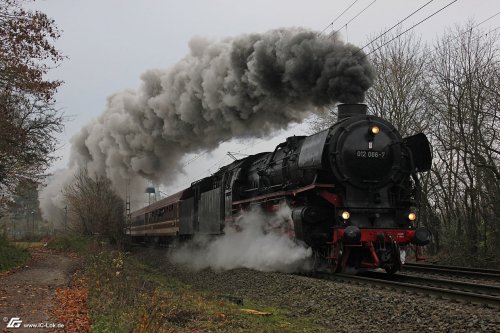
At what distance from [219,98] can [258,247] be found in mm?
5950

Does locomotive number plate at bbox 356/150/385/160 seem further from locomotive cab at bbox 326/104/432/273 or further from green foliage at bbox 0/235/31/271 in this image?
green foliage at bbox 0/235/31/271

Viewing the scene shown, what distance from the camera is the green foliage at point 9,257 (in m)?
16.4

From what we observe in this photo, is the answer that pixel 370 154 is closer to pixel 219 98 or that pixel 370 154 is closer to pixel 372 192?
pixel 372 192

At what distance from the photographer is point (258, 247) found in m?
14.8

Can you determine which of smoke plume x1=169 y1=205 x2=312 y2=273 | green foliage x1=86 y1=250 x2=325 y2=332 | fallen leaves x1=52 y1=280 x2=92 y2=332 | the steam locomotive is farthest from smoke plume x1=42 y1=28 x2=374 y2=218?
fallen leaves x1=52 y1=280 x2=92 y2=332

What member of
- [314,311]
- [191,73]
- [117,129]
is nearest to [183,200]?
[117,129]

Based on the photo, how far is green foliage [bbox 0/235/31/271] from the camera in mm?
16391

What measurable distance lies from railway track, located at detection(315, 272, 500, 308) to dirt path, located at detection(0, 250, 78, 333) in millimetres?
5780

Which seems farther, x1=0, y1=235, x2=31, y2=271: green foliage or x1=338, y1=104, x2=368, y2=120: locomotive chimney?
x1=0, y1=235, x2=31, y2=271: green foliage

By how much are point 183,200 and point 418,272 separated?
475 inches

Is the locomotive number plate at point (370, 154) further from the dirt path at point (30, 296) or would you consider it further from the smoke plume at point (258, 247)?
the dirt path at point (30, 296)

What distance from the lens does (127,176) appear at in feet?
83.6

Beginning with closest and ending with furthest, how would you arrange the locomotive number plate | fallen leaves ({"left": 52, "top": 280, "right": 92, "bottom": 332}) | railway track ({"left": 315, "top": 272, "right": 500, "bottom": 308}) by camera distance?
fallen leaves ({"left": 52, "top": 280, "right": 92, "bottom": 332})
railway track ({"left": 315, "top": 272, "right": 500, "bottom": 308})
the locomotive number plate

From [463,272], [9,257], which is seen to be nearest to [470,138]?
[463,272]
